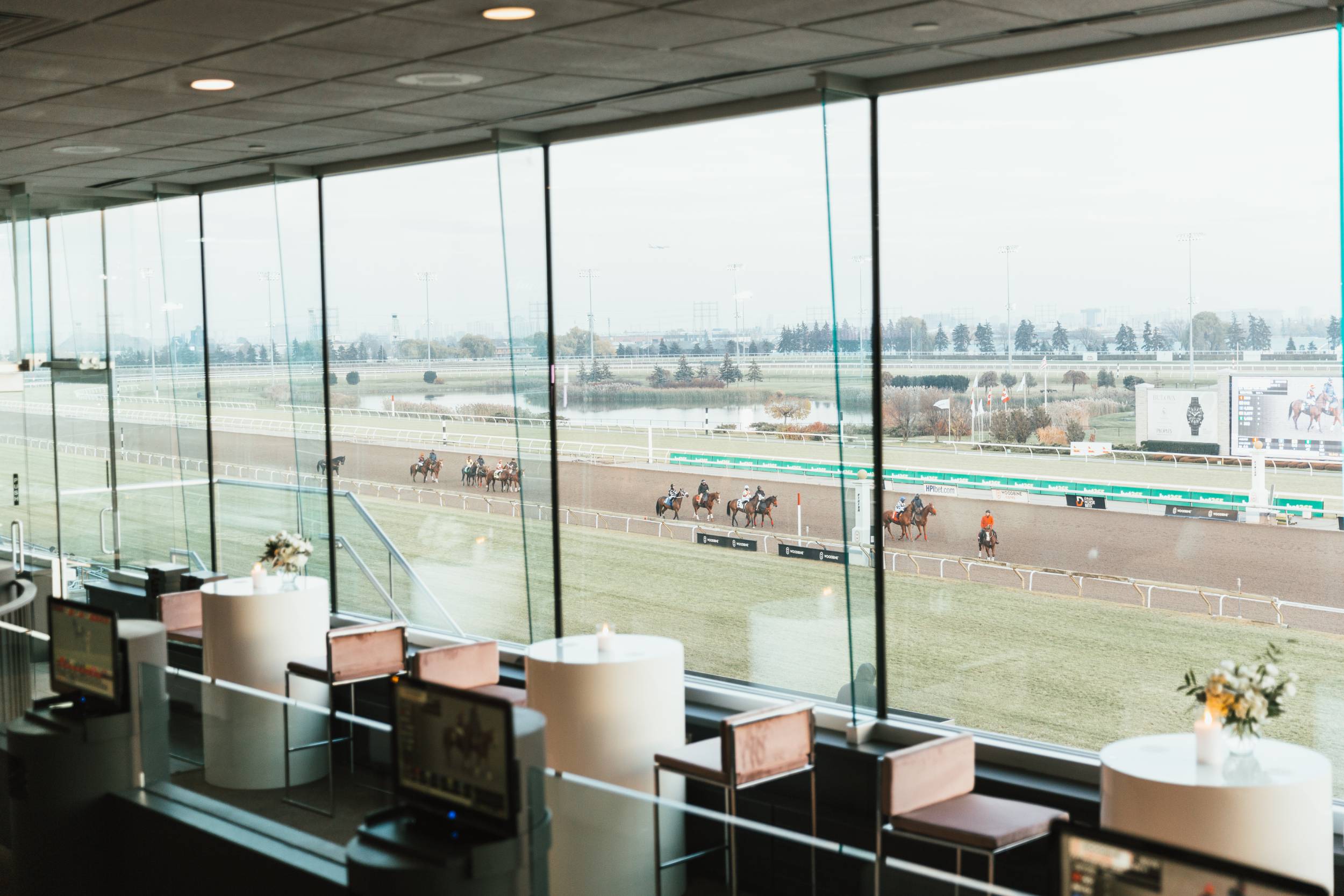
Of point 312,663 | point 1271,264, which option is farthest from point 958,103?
point 312,663

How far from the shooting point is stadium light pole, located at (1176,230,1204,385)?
17.9ft

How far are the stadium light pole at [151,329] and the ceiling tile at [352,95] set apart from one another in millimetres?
4750

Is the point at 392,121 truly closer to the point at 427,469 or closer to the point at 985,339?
the point at 427,469

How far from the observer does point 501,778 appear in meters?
3.54

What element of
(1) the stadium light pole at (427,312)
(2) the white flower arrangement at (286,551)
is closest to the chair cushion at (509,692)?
(2) the white flower arrangement at (286,551)

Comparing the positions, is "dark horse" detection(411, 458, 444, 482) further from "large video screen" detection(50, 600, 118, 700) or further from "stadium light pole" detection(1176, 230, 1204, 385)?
"stadium light pole" detection(1176, 230, 1204, 385)

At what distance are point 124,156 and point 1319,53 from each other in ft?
21.7

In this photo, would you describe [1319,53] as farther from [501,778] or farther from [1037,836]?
[501,778]

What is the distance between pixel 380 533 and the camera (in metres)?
9.45

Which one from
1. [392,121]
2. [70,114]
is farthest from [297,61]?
[70,114]

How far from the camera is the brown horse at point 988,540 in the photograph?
21.4 ft

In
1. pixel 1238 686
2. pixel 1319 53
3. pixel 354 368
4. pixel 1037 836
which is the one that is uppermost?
pixel 1319 53

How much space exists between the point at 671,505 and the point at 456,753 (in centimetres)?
436

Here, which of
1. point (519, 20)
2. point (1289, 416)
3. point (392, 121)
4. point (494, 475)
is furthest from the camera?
point (494, 475)
